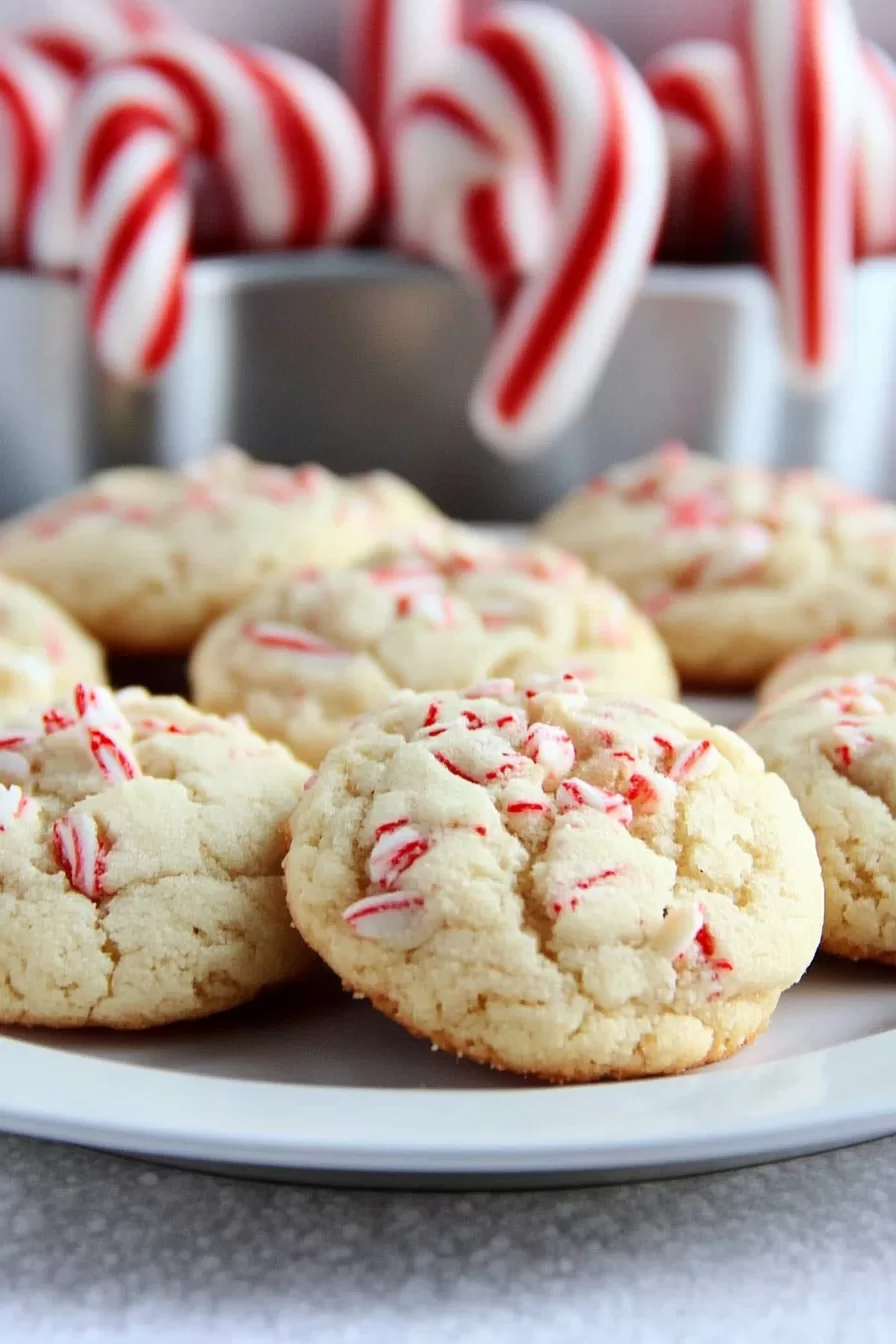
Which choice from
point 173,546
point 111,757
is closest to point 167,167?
point 173,546

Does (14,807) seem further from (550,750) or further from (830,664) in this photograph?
(830,664)

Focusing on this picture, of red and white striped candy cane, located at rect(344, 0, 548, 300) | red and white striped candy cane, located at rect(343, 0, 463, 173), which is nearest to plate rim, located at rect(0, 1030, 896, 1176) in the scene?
red and white striped candy cane, located at rect(344, 0, 548, 300)

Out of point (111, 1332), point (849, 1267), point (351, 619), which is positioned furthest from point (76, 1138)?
point (351, 619)

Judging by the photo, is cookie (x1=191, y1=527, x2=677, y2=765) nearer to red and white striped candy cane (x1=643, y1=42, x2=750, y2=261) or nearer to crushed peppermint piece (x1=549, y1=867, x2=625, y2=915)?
crushed peppermint piece (x1=549, y1=867, x2=625, y2=915)

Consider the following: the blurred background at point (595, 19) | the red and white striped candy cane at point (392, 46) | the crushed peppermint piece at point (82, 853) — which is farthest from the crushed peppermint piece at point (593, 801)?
the blurred background at point (595, 19)

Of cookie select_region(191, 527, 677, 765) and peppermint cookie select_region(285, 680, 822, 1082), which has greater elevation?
peppermint cookie select_region(285, 680, 822, 1082)

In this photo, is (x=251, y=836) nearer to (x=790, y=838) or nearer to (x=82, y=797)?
(x=82, y=797)
